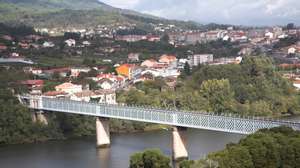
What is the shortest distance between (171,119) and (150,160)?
8475 millimetres

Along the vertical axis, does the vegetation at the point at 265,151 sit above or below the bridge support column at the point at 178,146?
above

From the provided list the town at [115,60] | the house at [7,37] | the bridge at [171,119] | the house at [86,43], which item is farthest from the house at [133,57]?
the bridge at [171,119]

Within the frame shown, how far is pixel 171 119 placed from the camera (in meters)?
33.7

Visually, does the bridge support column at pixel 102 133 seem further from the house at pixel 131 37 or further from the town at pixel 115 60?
the house at pixel 131 37

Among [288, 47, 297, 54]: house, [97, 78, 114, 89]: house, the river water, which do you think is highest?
[288, 47, 297, 54]: house

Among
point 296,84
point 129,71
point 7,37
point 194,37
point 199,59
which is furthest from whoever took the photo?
point 194,37

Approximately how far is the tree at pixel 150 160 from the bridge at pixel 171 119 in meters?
6.58

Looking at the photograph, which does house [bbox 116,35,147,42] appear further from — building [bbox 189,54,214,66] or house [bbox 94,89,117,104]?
house [bbox 94,89,117,104]

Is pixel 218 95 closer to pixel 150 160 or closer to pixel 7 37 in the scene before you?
pixel 150 160

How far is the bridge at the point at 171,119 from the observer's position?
30.8 metres

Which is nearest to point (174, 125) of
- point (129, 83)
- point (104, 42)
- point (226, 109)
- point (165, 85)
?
point (226, 109)

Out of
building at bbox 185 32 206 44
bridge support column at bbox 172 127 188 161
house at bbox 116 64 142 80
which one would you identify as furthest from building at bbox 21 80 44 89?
building at bbox 185 32 206 44

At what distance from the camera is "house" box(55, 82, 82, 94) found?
5031 centimetres

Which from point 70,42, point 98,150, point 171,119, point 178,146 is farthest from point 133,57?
point 178,146
